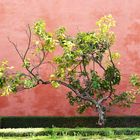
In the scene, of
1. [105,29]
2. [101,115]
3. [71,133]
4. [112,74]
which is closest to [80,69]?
[112,74]

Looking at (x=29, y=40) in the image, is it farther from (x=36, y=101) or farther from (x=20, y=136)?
(x=20, y=136)

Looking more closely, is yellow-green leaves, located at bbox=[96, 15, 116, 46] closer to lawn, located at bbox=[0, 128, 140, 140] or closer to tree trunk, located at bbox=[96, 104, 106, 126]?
tree trunk, located at bbox=[96, 104, 106, 126]

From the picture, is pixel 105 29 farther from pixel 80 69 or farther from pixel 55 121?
pixel 55 121

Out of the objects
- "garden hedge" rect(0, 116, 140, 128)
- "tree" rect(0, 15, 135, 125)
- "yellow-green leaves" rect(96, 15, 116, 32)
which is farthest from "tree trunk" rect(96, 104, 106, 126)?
"yellow-green leaves" rect(96, 15, 116, 32)

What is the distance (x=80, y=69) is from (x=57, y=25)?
1334 millimetres

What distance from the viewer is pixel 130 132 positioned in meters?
7.80

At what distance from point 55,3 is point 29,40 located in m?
1.27

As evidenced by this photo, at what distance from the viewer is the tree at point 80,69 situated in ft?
27.5

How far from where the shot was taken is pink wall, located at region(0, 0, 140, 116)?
33.1 ft

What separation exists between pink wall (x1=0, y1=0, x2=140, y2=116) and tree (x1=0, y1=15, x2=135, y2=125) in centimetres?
85

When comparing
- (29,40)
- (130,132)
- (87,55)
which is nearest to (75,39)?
(87,55)

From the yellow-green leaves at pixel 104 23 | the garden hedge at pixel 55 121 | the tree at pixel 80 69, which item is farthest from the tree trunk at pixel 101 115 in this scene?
the yellow-green leaves at pixel 104 23

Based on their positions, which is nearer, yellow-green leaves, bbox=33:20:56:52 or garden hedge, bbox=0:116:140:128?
yellow-green leaves, bbox=33:20:56:52

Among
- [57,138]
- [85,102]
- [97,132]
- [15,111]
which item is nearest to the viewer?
[57,138]
